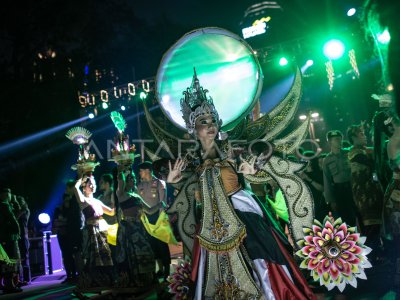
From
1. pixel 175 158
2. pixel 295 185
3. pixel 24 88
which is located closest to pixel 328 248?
pixel 295 185

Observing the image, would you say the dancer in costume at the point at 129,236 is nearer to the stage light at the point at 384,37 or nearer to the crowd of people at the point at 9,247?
the crowd of people at the point at 9,247

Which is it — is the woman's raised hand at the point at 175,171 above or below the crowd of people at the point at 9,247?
above

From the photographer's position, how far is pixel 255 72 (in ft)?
13.2

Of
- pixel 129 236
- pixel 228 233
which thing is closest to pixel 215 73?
pixel 228 233

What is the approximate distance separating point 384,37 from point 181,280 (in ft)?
10.1

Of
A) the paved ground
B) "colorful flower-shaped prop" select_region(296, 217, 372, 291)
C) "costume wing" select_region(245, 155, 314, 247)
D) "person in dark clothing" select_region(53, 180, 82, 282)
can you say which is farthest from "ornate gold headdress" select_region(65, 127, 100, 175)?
"colorful flower-shaped prop" select_region(296, 217, 372, 291)

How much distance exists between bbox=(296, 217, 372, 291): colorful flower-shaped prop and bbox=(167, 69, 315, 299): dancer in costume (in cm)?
20

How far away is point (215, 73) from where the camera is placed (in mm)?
4152

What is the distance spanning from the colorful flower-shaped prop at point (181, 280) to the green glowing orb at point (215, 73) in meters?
1.39

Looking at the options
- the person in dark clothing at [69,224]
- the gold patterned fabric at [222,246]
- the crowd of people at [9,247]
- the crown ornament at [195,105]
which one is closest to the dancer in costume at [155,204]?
the person in dark clothing at [69,224]

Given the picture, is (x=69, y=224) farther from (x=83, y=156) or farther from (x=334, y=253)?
(x=334, y=253)

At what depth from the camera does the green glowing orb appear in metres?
4.00

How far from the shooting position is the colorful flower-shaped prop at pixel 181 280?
12.5 ft

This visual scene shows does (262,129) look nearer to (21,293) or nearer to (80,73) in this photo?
(21,293)
